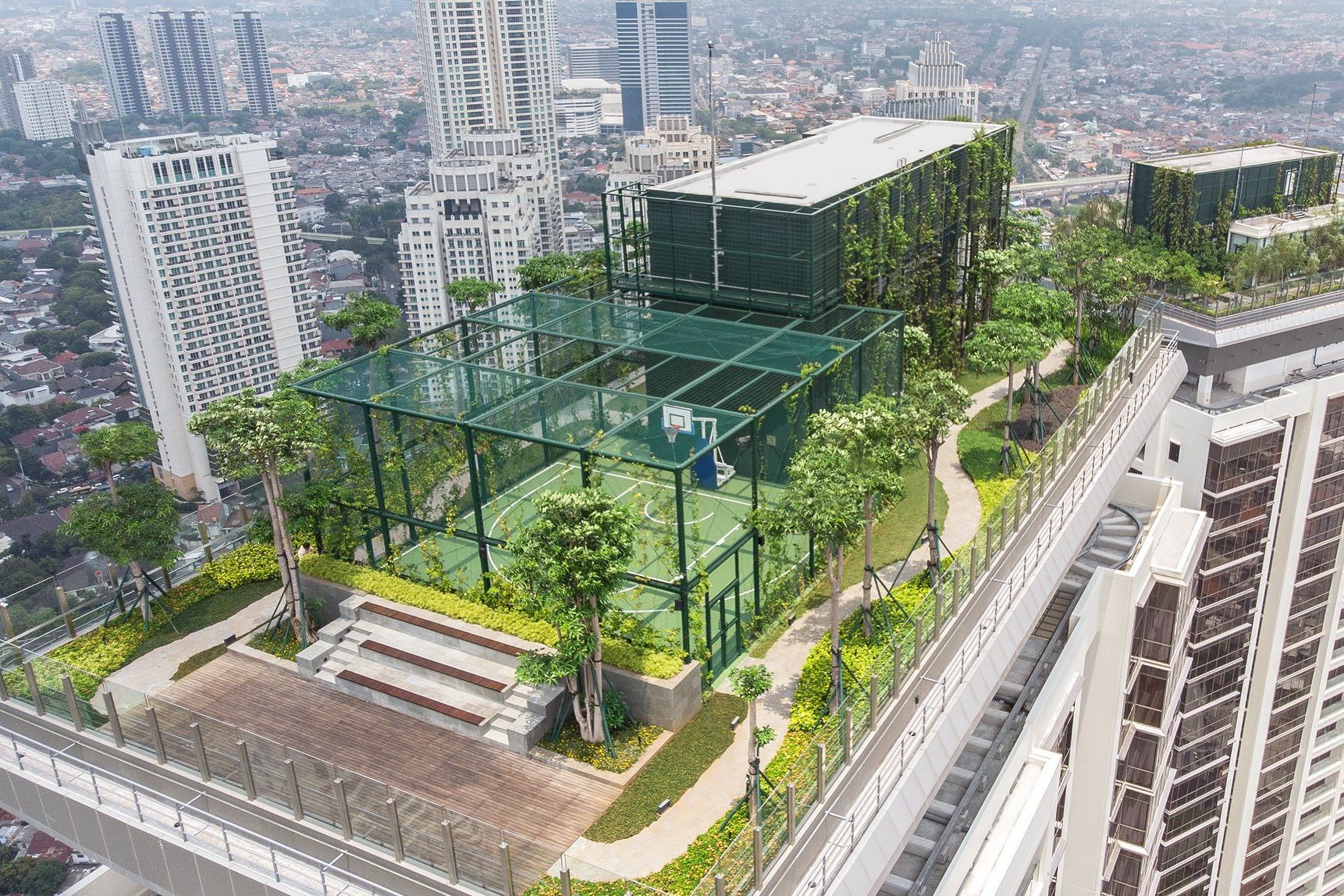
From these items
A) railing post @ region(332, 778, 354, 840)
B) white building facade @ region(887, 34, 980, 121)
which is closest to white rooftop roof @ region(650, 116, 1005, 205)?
railing post @ region(332, 778, 354, 840)

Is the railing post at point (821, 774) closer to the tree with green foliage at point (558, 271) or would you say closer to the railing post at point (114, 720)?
the railing post at point (114, 720)

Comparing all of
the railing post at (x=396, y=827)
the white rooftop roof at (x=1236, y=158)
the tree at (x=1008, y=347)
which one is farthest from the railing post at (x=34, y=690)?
the white rooftop roof at (x=1236, y=158)

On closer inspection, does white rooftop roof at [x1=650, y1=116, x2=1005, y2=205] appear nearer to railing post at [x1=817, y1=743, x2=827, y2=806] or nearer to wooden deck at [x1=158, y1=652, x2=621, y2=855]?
wooden deck at [x1=158, y1=652, x2=621, y2=855]

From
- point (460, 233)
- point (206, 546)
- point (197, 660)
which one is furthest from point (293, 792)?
point (460, 233)

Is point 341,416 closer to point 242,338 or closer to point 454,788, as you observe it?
point 454,788

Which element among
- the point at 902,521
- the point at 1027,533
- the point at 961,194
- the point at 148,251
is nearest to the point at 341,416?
the point at 902,521

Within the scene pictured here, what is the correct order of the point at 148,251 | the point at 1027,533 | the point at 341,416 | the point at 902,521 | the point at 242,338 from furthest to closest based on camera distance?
the point at 242,338, the point at 148,251, the point at 902,521, the point at 341,416, the point at 1027,533
